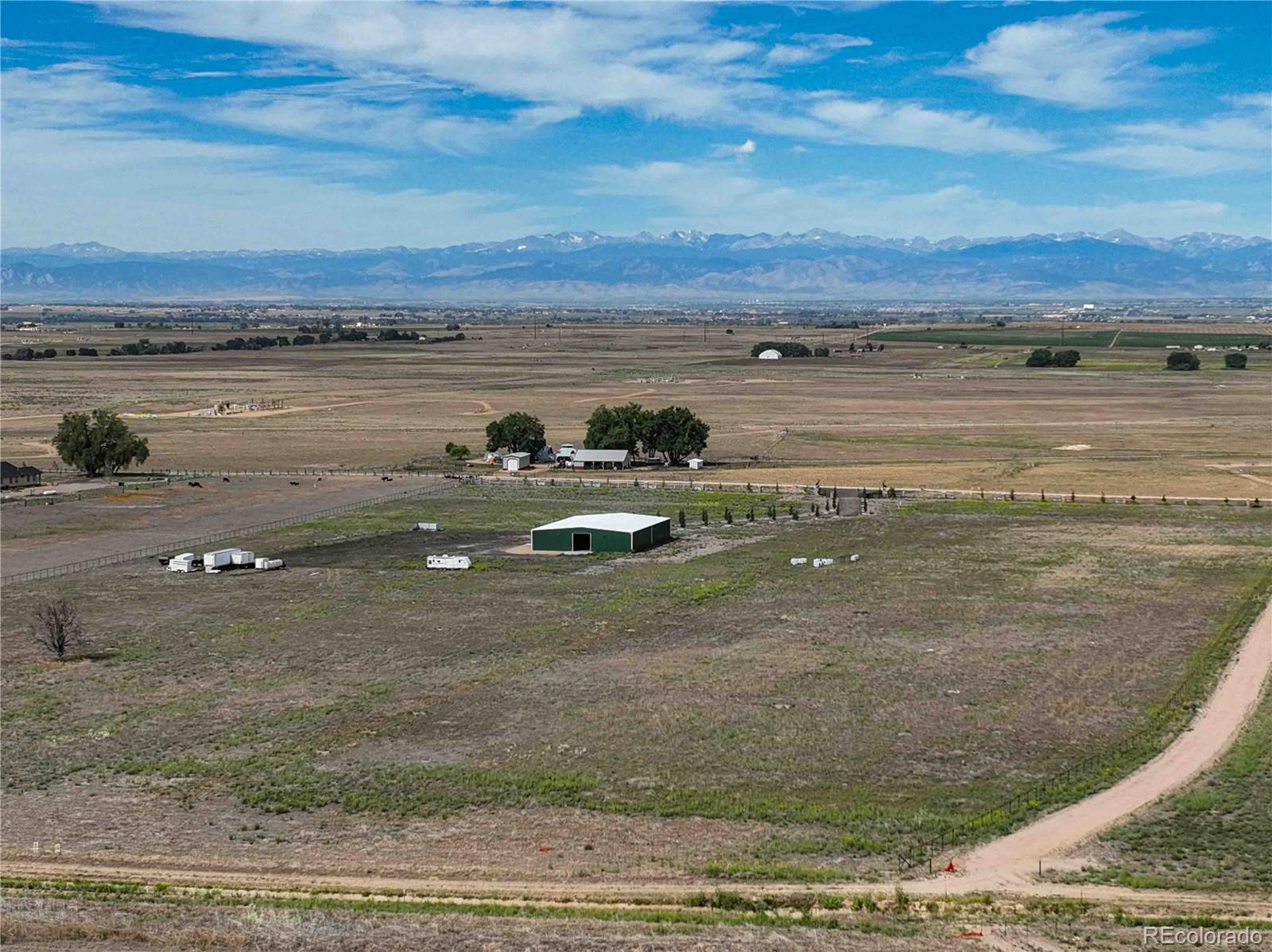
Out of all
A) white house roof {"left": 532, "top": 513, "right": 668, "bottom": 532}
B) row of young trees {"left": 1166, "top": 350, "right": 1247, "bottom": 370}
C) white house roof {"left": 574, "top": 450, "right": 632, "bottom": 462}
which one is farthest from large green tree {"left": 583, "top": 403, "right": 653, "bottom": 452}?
row of young trees {"left": 1166, "top": 350, "right": 1247, "bottom": 370}

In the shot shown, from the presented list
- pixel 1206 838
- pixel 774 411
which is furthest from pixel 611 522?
pixel 774 411

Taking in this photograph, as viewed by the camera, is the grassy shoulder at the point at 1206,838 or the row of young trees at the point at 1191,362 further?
the row of young trees at the point at 1191,362

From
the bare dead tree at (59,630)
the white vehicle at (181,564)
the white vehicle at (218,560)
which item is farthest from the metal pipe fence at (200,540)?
the bare dead tree at (59,630)

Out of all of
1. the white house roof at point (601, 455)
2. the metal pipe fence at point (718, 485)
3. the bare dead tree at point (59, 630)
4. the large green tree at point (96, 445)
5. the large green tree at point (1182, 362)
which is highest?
the large green tree at point (1182, 362)

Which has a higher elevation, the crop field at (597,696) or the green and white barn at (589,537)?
the green and white barn at (589,537)

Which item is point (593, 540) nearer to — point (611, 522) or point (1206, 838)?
point (611, 522)

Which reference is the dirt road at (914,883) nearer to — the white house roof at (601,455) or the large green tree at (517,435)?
the white house roof at (601,455)

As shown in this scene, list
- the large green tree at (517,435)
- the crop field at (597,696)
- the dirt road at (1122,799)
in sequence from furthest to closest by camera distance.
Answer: the large green tree at (517,435), the crop field at (597,696), the dirt road at (1122,799)
